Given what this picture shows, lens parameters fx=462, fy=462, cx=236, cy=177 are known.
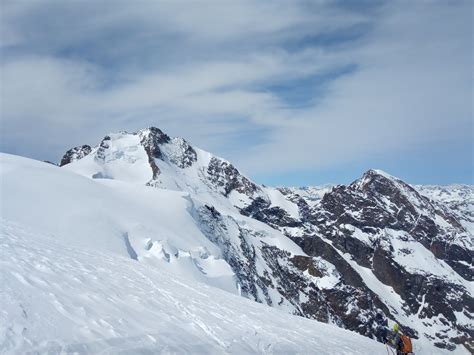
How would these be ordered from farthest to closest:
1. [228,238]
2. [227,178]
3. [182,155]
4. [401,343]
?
[227,178] < [182,155] < [228,238] < [401,343]

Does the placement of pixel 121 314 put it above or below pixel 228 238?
below

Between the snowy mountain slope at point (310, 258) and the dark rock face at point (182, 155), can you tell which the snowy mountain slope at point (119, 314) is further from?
the dark rock face at point (182, 155)

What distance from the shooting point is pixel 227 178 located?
572 feet

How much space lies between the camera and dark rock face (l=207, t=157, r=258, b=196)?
170 meters

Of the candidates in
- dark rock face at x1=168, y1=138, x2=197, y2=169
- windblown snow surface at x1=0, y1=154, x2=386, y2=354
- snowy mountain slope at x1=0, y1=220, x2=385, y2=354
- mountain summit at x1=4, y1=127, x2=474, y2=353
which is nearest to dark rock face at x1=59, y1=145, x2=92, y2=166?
mountain summit at x1=4, y1=127, x2=474, y2=353

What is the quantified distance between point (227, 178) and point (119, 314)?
162 metres

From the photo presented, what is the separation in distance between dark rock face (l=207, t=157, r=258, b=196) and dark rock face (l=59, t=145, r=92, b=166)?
147 feet

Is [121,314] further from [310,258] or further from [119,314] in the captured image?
[310,258]

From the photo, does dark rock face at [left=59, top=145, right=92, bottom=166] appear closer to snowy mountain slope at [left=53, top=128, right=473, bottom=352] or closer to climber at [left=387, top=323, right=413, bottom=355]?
snowy mountain slope at [left=53, top=128, right=473, bottom=352]

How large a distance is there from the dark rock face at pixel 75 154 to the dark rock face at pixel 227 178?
1762 inches

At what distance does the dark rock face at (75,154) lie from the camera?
164125mm

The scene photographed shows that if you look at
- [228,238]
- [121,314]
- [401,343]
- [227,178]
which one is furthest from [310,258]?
[121,314]

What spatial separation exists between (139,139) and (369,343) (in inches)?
5802

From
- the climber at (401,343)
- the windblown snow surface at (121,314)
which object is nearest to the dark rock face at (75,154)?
the windblown snow surface at (121,314)
